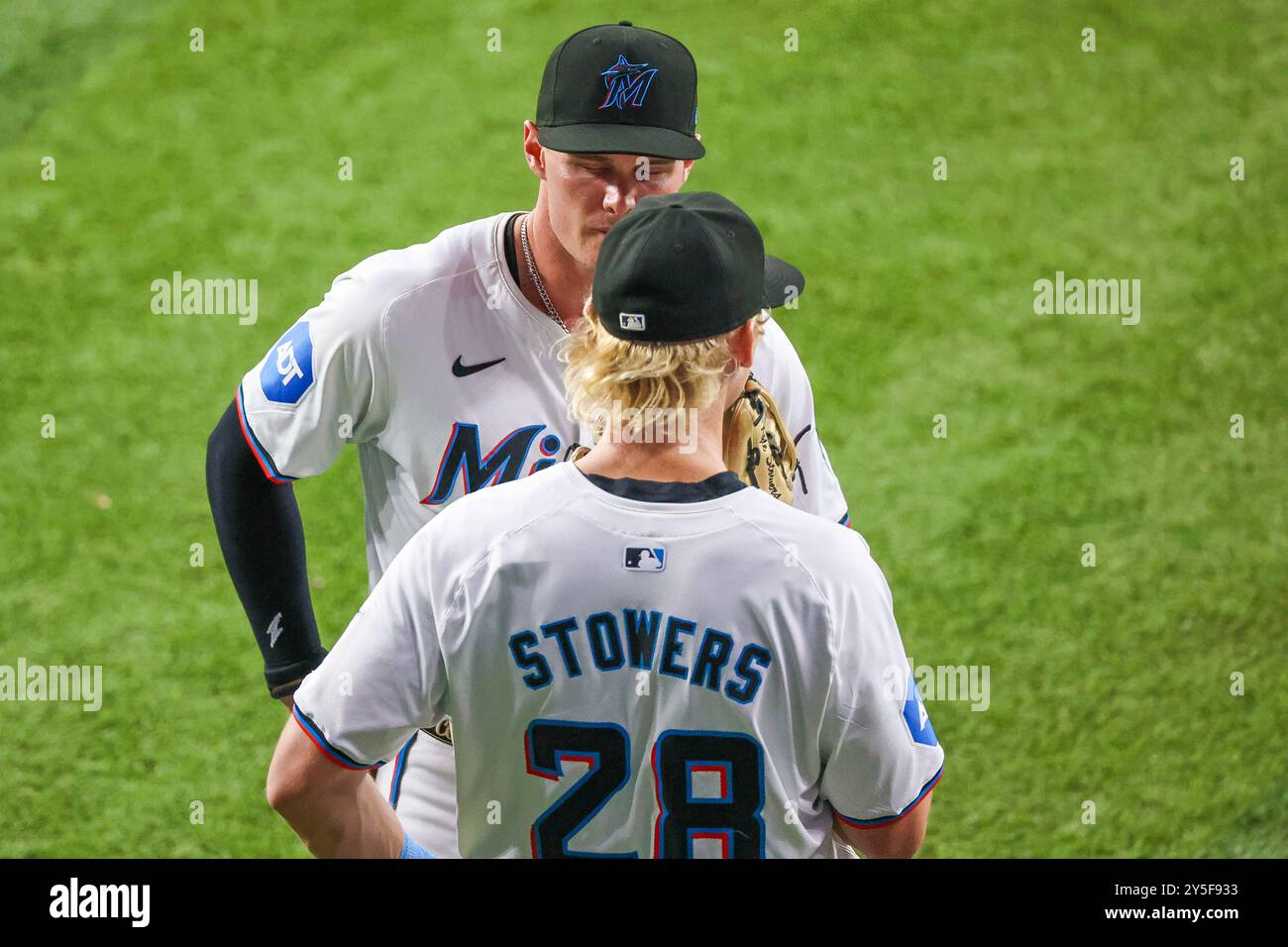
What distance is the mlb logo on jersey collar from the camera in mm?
1908

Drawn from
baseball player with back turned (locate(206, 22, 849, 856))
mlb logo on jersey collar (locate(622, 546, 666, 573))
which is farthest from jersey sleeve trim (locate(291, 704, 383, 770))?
baseball player with back turned (locate(206, 22, 849, 856))

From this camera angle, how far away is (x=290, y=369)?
2658 mm

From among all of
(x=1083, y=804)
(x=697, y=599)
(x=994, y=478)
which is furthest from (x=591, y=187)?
(x=994, y=478)

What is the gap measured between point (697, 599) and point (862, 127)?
503 centimetres


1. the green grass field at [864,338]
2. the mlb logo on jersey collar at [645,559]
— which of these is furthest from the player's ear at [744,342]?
the green grass field at [864,338]

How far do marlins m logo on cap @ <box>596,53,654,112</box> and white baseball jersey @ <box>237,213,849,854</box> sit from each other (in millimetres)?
342

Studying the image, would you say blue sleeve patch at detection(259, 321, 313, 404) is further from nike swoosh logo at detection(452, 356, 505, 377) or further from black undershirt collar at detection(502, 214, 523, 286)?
black undershirt collar at detection(502, 214, 523, 286)

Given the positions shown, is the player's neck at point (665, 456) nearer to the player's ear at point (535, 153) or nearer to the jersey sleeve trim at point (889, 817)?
the jersey sleeve trim at point (889, 817)

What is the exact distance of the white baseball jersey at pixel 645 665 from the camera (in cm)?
192

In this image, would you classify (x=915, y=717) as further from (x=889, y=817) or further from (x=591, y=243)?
(x=591, y=243)

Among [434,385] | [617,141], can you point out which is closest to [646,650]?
[434,385]

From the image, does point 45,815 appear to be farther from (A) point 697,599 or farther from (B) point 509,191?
(B) point 509,191

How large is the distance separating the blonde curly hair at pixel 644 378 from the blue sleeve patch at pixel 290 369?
0.79 metres
